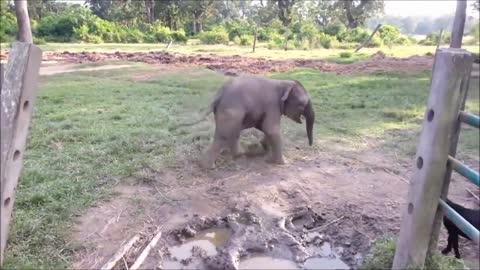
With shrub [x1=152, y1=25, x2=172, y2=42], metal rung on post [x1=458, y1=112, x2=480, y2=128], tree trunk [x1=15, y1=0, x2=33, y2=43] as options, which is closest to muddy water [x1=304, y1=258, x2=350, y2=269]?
metal rung on post [x1=458, y1=112, x2=480, y2=128]

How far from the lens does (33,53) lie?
2.85 meters

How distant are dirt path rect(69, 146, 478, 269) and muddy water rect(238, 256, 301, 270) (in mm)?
62

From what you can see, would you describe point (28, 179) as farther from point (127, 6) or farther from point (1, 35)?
point (127, 6)

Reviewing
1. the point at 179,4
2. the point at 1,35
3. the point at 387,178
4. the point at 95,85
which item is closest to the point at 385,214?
the point at 387,178

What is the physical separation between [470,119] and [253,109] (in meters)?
3.70

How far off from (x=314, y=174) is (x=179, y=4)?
1569 inches

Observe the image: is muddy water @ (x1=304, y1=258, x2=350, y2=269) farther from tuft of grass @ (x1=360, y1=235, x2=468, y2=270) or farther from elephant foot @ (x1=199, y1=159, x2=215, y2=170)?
elephant foot @ (x1=199, y1=159, x2=215, y2=170)

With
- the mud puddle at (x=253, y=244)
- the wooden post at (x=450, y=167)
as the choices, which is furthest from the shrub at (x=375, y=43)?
the wooden post at (x=450, y=167)

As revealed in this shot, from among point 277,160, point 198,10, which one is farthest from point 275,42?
point 277,160

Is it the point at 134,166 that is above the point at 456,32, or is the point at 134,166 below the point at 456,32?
below

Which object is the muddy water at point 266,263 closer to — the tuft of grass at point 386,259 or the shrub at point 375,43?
the tuft of grass at point 386,259

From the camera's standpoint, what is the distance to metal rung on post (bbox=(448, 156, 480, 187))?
2514 millimetres

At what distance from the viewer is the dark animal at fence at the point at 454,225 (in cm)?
359

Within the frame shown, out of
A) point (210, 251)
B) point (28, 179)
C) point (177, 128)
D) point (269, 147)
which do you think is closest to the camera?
point (210, 251)
